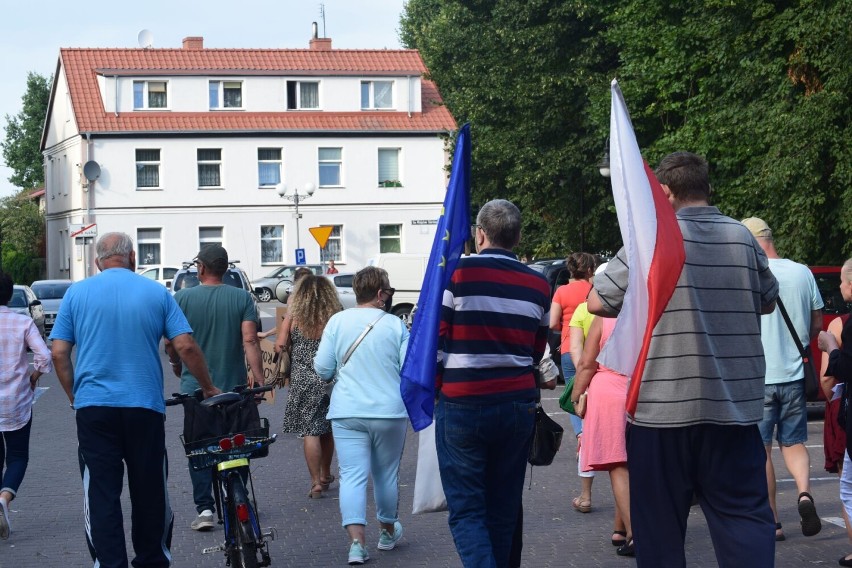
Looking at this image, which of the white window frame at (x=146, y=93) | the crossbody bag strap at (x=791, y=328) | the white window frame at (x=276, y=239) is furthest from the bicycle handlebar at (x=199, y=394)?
the white window frame at (x=146, y=93)

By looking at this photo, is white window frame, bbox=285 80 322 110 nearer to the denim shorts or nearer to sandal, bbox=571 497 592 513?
sandal, bbox=571 497 592 513

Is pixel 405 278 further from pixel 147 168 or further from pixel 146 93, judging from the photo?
pixel 146 93

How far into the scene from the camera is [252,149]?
5288cm

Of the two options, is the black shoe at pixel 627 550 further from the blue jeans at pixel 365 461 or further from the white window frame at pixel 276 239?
the white window frame at pixel 276 239

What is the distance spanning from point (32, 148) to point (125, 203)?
166ft

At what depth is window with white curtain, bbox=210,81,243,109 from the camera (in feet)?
175

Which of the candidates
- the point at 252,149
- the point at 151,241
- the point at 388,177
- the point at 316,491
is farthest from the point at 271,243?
the point at 316,491

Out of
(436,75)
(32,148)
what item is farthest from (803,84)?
(32,148)

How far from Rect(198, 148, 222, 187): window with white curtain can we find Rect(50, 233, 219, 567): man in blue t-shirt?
47.4 m

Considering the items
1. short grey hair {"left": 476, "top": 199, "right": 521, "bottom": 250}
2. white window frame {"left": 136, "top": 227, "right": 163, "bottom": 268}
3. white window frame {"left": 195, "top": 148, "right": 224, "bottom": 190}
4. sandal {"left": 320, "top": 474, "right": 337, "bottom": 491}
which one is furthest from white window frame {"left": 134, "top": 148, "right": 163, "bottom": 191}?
short grey hair {"left": 476, "top": 199, "right": 521, "bottom": 250}

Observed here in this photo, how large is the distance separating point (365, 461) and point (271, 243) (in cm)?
4685

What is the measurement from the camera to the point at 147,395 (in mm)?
6156

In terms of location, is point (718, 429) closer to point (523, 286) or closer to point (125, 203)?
point (523, 286)

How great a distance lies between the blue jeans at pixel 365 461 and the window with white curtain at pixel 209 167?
46314 millimetres
